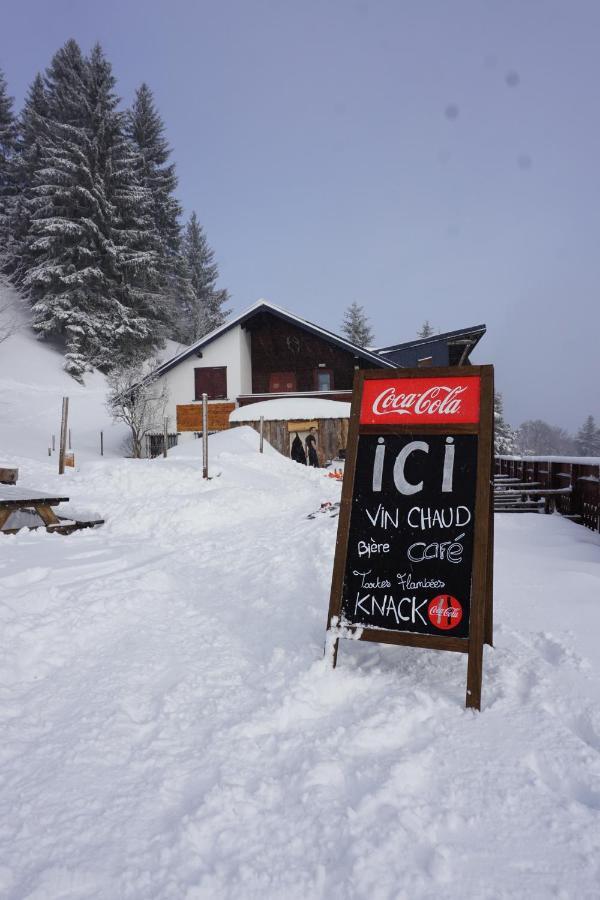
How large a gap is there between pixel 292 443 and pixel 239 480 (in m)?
9.04

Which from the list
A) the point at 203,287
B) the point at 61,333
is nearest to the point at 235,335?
the point at 61,333

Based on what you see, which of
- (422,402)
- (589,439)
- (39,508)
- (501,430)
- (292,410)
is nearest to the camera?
(422,402)

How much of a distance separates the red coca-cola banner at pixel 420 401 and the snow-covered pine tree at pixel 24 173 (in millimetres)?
40452

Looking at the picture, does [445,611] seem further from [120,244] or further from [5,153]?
[5,153]

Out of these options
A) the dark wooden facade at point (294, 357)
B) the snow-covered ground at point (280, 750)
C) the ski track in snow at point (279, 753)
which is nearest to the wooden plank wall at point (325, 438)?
the dark wooden facade at point (294, 357)

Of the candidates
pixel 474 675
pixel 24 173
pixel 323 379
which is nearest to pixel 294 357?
pixel 323 379

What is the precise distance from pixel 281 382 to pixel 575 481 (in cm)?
1838

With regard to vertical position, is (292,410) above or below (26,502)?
above

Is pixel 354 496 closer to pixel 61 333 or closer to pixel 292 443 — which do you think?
pixel 292 443

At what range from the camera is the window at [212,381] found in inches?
1000

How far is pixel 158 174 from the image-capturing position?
46.1 metres

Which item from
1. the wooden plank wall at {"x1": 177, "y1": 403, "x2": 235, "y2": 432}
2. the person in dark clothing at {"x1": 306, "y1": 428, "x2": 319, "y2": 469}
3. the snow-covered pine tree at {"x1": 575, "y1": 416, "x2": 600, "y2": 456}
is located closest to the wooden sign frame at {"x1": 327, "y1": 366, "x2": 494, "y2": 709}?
the person in dark clothing at {"x1": 306, "y1": 428, "x2": 319, "y2": 469}

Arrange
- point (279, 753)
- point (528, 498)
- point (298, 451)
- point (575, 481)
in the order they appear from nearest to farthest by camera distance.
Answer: point (279, 753) → point (575, 481) → point (528, 498) → point (298, 451)

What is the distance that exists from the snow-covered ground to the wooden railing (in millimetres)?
4481
